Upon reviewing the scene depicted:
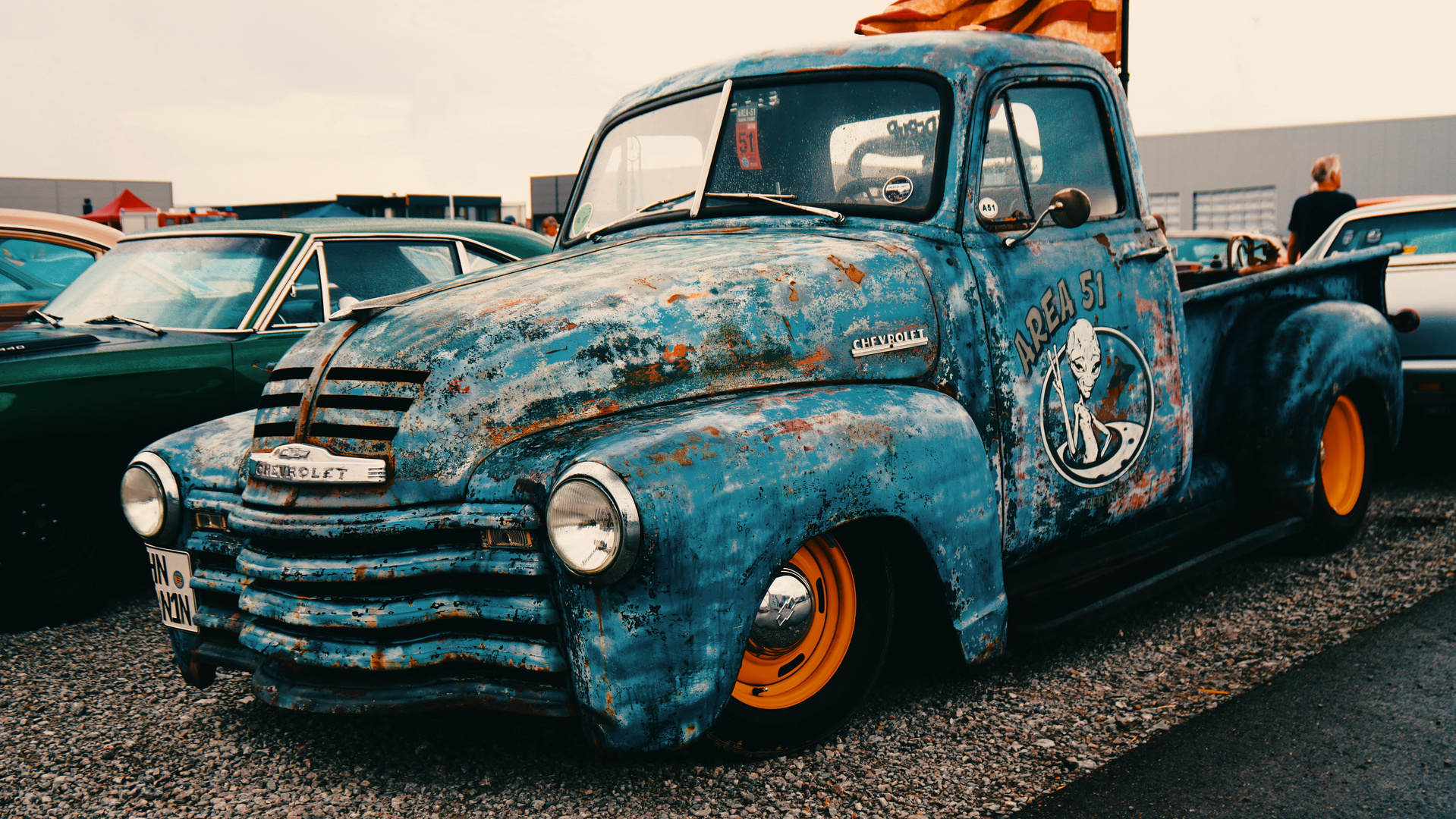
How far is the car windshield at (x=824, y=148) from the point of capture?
349 centimetres

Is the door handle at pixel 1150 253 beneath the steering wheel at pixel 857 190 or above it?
beneath

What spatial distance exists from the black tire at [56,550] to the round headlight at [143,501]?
65.6 inches

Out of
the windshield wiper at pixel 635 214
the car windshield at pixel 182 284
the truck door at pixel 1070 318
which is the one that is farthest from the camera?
the car windshield at pixel 182 284

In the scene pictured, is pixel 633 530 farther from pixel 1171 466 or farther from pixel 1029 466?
pixel 1171 466

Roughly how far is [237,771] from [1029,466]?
2.48 meters

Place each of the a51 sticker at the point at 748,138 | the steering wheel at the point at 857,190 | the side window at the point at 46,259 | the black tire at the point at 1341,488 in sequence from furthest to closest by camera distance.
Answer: the side window at the point at 46,259, the black tire at the point at 1341,488, the a51 sticker at the point at 748,138, the steering wheel at the point at 857,190

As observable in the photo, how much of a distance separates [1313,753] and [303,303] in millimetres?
4540

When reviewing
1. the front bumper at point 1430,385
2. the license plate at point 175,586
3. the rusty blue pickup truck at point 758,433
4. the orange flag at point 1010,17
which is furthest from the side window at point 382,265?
the front bumper at point 1430,385

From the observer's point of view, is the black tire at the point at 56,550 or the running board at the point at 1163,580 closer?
the running board at the point at 1163,580

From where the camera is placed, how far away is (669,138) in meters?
3.93

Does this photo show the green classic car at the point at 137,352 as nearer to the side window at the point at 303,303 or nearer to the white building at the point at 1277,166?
the side window at the point at 303,303

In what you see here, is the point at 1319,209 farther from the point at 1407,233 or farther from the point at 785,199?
the point at 785,199

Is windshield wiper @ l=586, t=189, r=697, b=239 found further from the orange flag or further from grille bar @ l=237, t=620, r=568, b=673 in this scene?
grille bar @ l=237, t=620, r=568, b=673

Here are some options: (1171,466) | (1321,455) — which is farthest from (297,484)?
(1321,455)
